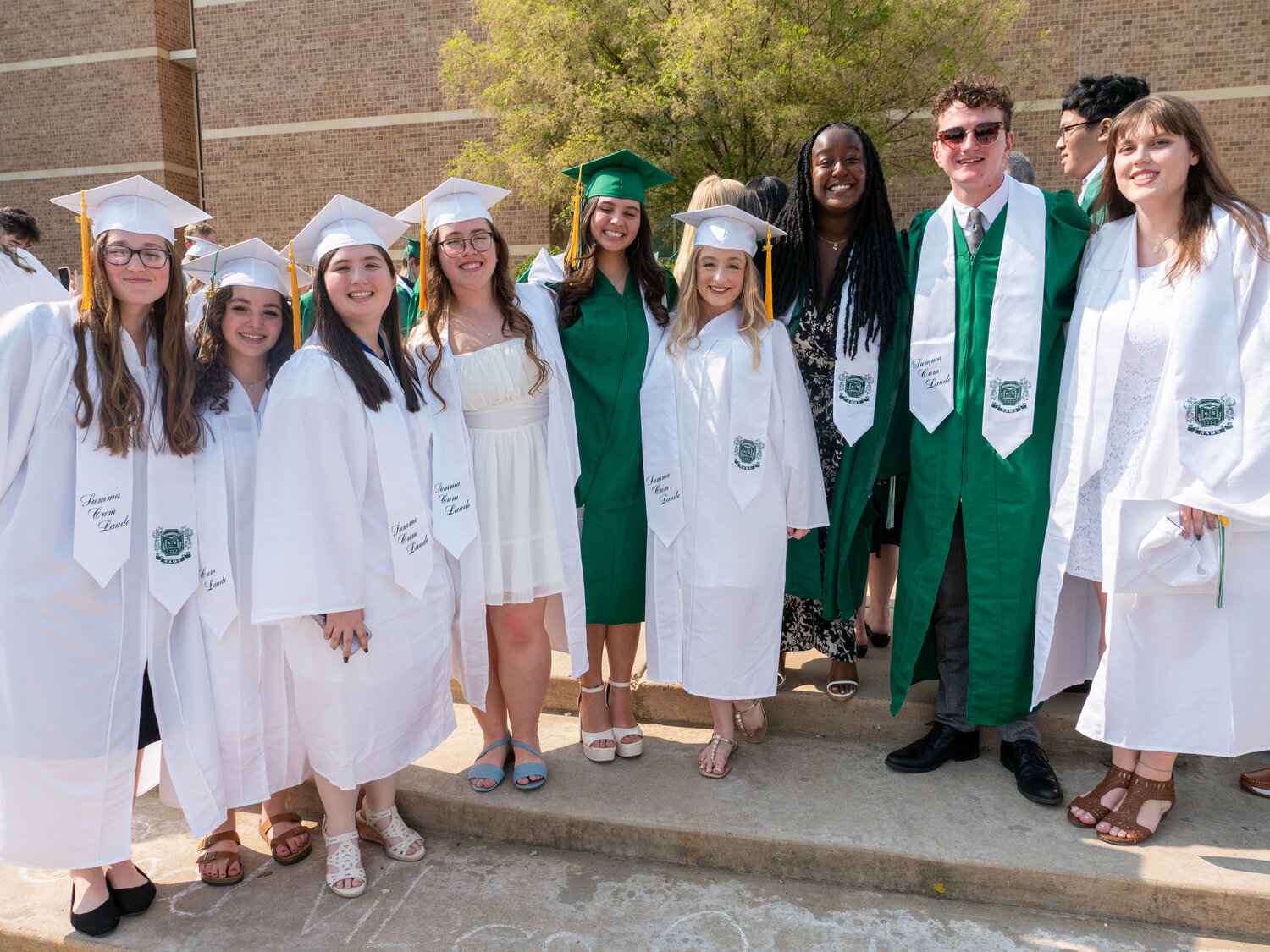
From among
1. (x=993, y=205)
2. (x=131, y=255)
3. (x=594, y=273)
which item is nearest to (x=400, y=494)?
(x=131, y=255)

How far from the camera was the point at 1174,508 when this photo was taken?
2.47m

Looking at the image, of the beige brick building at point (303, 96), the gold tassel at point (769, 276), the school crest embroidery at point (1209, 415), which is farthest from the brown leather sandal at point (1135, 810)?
the beige brick building at point (303, 96)

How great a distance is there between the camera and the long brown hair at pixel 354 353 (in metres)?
2.55

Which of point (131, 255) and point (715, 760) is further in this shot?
point (715, 760)

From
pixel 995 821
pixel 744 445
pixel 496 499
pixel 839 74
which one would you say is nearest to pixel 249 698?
pixel 496 499

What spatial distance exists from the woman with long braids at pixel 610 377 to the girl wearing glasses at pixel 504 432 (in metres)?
0.12

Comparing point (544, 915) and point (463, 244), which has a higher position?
point (463, 244)

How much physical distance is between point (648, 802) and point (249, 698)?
1376mm

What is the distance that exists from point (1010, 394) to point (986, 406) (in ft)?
0.27

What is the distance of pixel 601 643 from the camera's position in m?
3.28

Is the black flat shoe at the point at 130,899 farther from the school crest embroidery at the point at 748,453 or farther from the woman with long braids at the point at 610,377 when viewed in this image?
the school crest embroidery at the point at 748,453

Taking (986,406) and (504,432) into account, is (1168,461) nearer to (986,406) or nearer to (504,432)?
→ (986,406)

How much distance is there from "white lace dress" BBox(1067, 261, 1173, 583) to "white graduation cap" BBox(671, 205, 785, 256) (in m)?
1.19

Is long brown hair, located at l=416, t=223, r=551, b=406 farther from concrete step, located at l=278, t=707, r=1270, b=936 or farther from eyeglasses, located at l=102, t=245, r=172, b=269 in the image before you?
concrete step, located at l=278, t=707, r=1270, b=936
